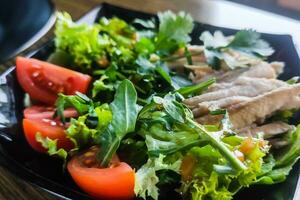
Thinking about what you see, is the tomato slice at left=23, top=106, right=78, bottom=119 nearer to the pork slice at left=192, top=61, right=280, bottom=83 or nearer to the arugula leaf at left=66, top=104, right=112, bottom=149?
the arugula leaf at left=66, top=104, right=112, bottom=149

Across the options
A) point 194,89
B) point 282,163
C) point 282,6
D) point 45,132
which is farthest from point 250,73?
point 282,6

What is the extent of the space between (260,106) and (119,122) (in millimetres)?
344

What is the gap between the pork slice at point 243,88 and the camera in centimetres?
119

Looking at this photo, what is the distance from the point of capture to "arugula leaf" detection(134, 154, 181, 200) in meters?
0.96

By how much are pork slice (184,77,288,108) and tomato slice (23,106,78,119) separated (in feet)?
1.02

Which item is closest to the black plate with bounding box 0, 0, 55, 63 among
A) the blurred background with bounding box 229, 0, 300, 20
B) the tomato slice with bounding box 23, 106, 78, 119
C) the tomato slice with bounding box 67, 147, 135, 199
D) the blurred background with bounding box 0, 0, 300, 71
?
the blurred background with bounding box 0, 0, 300, 71

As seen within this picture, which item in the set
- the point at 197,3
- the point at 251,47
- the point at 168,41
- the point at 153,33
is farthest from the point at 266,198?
the point at 197,3

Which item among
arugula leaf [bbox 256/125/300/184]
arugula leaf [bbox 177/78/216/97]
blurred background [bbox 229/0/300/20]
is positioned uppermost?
arugula leaf [bbox 177/78/216/97]

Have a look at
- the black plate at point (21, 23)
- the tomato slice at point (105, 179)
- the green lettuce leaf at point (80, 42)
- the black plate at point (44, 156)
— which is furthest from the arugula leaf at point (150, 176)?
the black plate at point (21, 23)

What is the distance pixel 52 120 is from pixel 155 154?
1.11 feet

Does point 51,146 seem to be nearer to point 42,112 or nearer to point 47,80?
point 42,112

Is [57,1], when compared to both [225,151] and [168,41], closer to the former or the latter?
[168,41]

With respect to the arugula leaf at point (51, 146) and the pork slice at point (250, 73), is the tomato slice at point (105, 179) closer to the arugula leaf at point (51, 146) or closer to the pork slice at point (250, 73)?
the arugula leaf at point (51, 146)

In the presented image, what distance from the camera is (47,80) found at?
4.49ft
